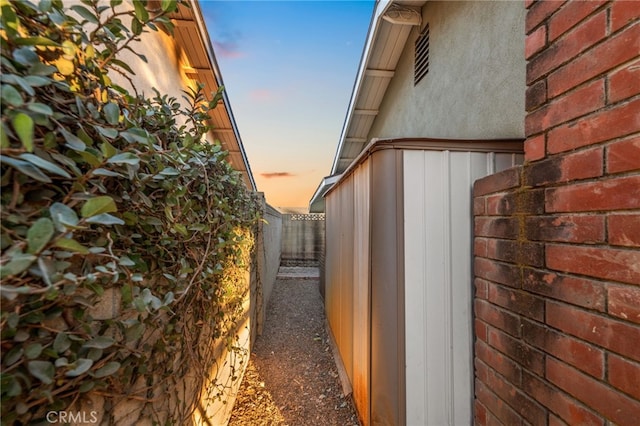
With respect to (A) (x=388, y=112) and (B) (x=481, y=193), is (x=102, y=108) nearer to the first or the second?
(B) (x=481, y=193)

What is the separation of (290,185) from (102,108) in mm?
16240

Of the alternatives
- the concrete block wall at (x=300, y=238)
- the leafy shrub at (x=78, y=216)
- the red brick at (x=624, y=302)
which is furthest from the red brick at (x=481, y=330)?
the concrete block wall at (x=300, y=238)

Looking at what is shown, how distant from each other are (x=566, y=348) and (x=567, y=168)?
69 centimetres

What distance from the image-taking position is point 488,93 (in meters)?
2.39

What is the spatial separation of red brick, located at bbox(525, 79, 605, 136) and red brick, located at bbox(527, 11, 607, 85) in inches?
2.4

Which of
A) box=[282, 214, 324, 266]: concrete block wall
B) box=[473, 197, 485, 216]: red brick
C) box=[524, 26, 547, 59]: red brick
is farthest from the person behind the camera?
box=[282, 214, 324, 266]: concrete block wall

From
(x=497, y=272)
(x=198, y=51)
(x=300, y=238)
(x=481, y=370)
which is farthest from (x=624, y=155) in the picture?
(x=300, y=238)

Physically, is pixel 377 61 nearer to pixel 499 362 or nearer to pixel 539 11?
pixel 539 11

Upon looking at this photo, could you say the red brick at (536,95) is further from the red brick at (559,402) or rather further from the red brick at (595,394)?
the red brick at (559,402)

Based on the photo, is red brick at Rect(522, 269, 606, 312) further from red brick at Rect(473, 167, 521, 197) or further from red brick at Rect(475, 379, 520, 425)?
red brick at Rect(475, 379, 520, 425)

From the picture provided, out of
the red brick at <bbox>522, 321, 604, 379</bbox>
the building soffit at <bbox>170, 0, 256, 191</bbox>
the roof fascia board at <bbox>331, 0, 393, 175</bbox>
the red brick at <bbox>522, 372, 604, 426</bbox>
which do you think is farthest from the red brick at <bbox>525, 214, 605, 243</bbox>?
the roof fascia board at <bbox>331, 0, 393, 175</bbox>

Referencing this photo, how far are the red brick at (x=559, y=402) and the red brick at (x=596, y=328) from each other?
0.82 feet

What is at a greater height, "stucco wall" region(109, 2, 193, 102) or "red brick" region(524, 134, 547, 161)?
"stucco wall" region(109, 2, 193, 102)

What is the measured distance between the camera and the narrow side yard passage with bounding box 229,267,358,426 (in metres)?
2.72
